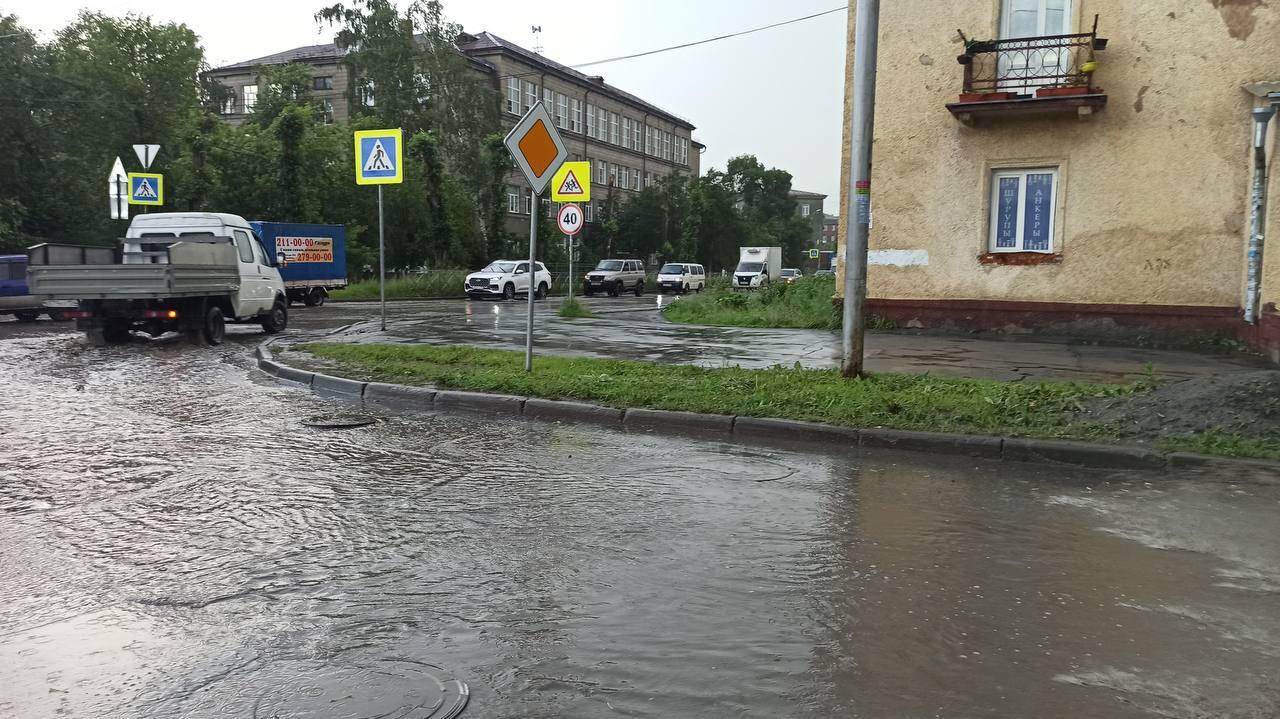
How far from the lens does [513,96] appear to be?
61438 millimetres

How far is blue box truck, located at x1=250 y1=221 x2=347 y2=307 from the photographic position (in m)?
29.2

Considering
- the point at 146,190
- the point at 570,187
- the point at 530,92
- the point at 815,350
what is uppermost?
the point at 530,92

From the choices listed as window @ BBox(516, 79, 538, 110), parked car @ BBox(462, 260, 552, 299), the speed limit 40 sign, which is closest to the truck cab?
the speed limit 40 sign

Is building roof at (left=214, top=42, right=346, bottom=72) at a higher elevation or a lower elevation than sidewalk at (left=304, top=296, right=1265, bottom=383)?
higher

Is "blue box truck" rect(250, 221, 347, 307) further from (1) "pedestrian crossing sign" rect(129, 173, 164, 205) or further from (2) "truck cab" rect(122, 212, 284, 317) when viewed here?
(2) "truck cab" rect(122, 212, 284, 317)

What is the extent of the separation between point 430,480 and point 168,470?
187 centimetres

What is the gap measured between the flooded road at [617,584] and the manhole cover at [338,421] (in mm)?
970

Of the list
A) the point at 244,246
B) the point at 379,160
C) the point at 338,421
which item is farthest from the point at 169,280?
the point at 338,421

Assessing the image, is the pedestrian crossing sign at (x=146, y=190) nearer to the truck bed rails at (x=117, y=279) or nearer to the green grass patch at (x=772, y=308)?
the truck bed rails at (x=117, y=279)

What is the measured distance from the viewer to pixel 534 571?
431 cm

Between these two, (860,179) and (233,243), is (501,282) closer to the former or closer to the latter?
(233,243)

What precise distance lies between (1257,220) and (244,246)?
17231 mm

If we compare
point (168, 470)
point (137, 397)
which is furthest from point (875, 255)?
point (168, 470)

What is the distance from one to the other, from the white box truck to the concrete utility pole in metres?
37.4
